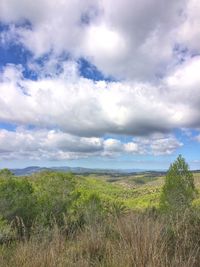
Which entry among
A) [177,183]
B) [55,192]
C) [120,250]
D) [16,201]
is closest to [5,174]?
[55,192]

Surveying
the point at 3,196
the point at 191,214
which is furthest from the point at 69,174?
the point at 191,214

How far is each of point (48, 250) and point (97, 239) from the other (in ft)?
3.81

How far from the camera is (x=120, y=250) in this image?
13.0 ft

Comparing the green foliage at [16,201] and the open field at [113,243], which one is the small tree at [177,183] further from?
the open field at [113,243]

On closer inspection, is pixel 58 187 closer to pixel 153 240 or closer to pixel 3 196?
pixel 3 196

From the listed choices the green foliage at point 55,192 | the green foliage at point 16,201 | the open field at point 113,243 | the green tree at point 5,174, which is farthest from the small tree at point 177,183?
the open field at point 113,243

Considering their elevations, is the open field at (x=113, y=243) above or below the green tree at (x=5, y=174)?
below

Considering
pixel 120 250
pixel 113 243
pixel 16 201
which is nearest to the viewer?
pixel 120 250

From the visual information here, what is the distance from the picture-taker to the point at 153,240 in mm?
3922

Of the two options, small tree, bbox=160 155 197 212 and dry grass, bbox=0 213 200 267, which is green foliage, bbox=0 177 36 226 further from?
dry grass, bbox=0 213 200 267

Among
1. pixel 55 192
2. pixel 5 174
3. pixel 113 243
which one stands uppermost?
pixel 5 174

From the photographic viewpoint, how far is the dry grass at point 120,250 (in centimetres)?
363

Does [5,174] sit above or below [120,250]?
above

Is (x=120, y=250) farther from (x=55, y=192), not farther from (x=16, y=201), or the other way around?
(x=55, y=192)
